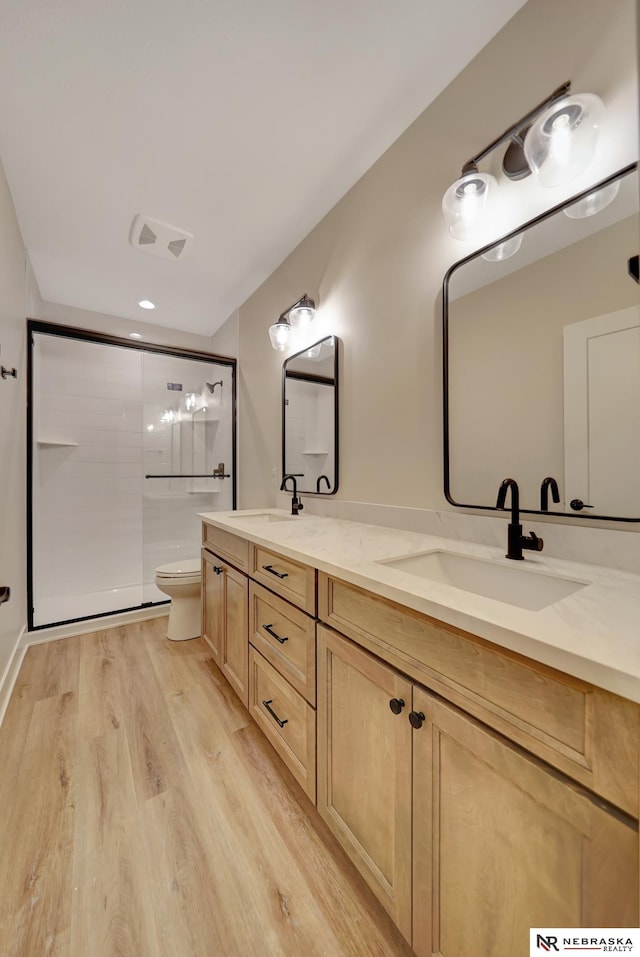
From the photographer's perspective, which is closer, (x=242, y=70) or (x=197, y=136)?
(x=242, y=70)

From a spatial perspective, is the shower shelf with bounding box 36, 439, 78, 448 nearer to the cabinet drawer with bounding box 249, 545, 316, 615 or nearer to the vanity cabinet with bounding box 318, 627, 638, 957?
the cabinet drawer with bounding box 249, 545, 316, 615

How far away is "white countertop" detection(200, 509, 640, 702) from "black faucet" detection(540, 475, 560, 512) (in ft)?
0.50

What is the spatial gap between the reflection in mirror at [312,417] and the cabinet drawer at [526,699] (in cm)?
118

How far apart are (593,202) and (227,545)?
1.79 metres

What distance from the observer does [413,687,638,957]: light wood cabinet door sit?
541 millimetres

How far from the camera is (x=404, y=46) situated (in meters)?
1.28

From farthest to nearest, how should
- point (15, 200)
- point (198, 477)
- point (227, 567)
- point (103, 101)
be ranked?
point (198, 477), point (15, 200), point (227, 567), point (103, 101)

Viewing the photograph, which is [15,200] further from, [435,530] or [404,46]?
[435,530]

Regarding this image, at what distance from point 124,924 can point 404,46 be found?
2.73 meters

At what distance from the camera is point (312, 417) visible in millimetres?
2148

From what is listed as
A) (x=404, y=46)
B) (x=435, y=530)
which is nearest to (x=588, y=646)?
(x=435, y=530)

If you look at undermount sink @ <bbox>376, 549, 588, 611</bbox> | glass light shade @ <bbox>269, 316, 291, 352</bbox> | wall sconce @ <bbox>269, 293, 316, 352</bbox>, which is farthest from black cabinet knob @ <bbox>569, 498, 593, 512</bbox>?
glass light shade @ <bbox>269, 316, 291, 352</bbox>

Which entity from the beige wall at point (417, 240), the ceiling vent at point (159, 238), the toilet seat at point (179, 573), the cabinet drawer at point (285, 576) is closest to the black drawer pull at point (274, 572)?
the cabinet drawer at point (285, 576)

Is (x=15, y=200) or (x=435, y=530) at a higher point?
(x=15, y=200)
